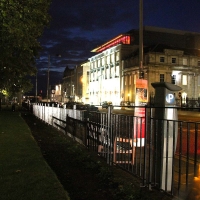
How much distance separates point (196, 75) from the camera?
70062mm

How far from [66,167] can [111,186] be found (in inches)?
87.5

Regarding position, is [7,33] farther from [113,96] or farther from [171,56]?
[113,96]

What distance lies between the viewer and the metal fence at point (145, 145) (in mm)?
5426

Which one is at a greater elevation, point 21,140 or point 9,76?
point 9,76

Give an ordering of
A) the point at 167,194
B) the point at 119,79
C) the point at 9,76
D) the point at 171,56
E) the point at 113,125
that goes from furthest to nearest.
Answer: the point at 119,79 < the point at 171,56 < the point at 9,76 < the point at 113,125 < the point at 167,194

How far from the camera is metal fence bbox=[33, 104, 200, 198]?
17.8ft

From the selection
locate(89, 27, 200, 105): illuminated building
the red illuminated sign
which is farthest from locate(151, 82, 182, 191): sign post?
the red illuminated sign

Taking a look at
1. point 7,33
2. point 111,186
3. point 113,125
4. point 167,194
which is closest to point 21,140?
point 7,33

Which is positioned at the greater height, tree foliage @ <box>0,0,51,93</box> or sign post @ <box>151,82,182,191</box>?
tree foliage @ <box>0,0,51,93</box>

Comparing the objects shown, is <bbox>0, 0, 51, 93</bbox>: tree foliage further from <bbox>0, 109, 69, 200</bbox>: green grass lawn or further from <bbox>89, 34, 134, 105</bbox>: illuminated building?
<bbox>89, 34, 134, 105</bbox>: illuminated building

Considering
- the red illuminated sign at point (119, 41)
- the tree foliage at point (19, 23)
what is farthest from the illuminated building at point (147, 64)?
the tree foliage at point (19, 23)

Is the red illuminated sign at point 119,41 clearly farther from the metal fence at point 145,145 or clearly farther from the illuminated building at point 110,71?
the metal fence at point 145,145

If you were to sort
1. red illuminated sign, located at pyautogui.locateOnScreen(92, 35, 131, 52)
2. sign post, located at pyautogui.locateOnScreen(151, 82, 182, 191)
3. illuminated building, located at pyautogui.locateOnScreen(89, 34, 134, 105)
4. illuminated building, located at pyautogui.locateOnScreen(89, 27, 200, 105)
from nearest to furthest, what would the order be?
sign post, located at pyautogui.locateOnScreen(151, 82, 182, 191) < illuminated building, located at pyautogui.locateOnScreen(89, 27, 200, 105) < illuminated building, located at pyautogui.locateOnScreen(89, 34, 134, 105) < red illuminated sign, located at pyautogui.locateOnScreen(92, 35, 131, 52)

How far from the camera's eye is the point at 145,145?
19.9 feet
